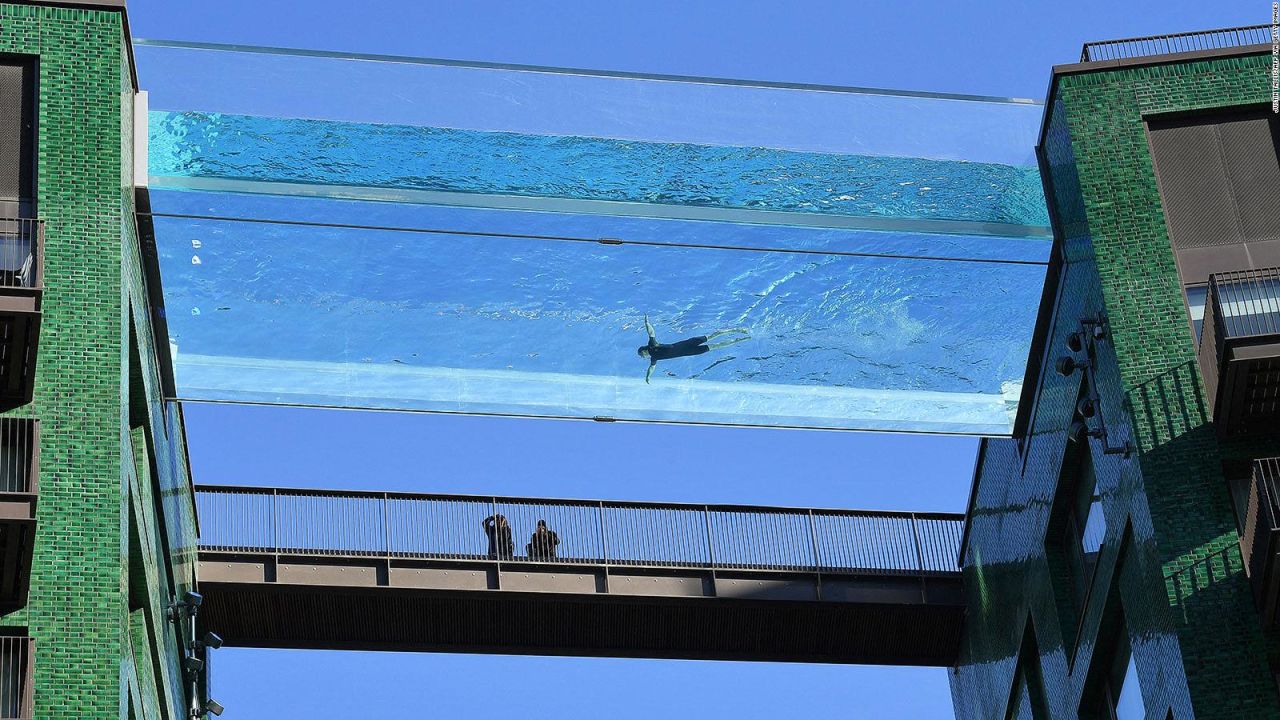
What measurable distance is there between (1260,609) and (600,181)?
11.4 m

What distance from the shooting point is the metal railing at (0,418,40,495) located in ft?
79.7

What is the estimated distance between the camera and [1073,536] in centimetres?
3130

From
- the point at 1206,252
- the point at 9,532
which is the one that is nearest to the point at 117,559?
the point at 9,532

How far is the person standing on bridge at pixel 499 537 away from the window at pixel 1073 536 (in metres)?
10.8

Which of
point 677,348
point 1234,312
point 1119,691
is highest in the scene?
point 677,348

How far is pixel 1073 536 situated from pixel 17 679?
16.5 meters

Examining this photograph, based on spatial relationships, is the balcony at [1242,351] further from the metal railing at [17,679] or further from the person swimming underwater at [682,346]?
the metal railing at [17,679]

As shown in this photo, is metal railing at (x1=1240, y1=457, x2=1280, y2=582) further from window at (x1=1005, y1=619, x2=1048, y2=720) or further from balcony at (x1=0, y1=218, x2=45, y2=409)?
balcony at (x1=0, y1=218, x2=45, y2=409)

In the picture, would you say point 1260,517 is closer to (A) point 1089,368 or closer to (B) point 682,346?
(A) point 1089,368

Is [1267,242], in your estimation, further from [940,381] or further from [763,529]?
[763,529]

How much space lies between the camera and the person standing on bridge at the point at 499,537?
37.4 meters

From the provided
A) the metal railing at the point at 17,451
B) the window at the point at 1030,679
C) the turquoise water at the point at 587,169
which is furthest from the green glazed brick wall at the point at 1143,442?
the metal railing at the point at 17,451

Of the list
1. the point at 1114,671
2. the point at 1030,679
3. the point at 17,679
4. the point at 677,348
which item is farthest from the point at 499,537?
the point at 17,679

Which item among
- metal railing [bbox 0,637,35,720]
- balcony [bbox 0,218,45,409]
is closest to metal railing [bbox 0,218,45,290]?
balcony [bbox 0,218,45,409]
